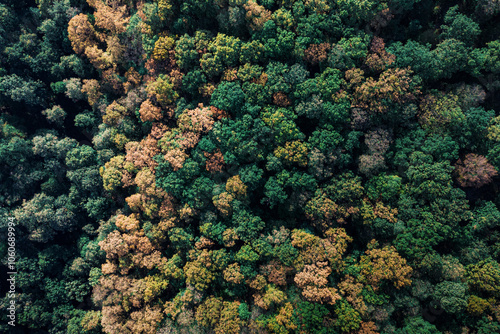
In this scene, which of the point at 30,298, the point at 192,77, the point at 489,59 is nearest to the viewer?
the point at 489,59

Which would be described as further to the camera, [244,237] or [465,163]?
[244,237]

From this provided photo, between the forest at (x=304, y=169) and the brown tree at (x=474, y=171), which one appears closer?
the brown tree at (x=474, y=171)

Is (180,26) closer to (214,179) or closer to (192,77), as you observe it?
(192,77)

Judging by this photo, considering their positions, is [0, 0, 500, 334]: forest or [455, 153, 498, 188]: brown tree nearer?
[455, 153, 498, 188]: brown tree

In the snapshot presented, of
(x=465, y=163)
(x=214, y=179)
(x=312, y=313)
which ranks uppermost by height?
(x=465, y=163)

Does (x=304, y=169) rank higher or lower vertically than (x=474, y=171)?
lower

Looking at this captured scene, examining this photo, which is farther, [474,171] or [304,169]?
[304,169]

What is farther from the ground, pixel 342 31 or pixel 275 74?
pixel 342 31

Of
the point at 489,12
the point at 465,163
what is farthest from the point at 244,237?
the point at 489,12
